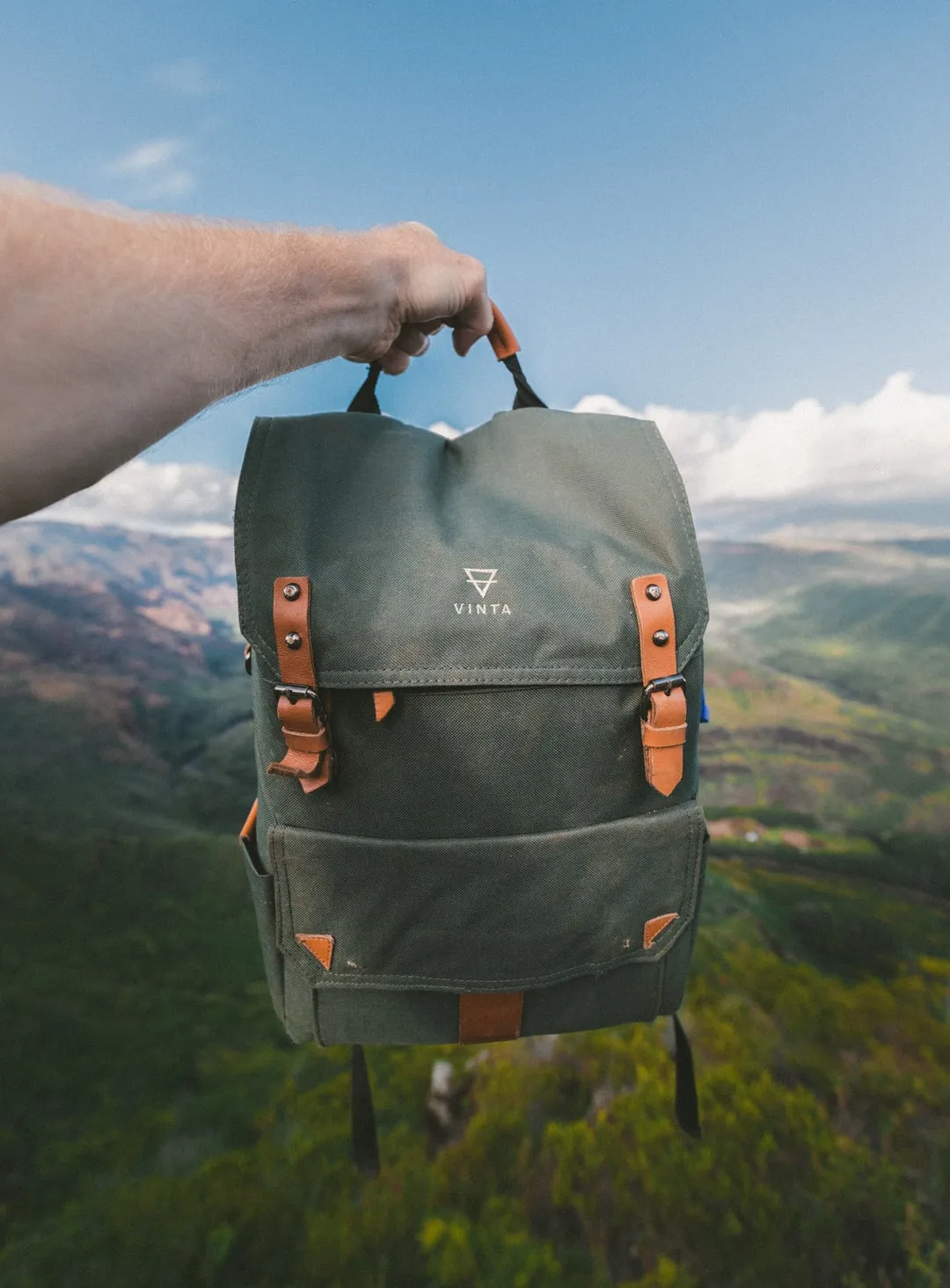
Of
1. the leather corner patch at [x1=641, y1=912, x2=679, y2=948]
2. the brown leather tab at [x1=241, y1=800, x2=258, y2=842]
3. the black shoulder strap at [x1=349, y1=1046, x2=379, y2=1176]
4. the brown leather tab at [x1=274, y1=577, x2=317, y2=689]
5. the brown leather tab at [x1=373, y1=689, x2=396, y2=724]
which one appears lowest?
the black shoulder strap at [x1=349, y1=1046, x2=379, y2=1176]

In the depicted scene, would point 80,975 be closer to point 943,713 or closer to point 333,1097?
point 333,1097

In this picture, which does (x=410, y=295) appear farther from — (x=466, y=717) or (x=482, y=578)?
(x=466, y=717)

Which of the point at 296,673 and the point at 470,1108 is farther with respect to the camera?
the point at 470,1108

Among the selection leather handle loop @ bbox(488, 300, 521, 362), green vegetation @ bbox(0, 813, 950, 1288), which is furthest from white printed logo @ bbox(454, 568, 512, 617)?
green vegetation @ bbox(0, 813, 950, 1288)

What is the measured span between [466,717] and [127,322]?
0.51m

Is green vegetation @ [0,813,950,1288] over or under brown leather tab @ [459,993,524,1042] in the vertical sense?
under

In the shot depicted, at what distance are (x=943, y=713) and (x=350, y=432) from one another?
2.37 meters

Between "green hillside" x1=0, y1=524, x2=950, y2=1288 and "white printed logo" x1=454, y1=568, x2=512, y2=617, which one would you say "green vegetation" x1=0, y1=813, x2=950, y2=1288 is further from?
"white printed logo" x1=454, y1=568, x2=512, y2=617

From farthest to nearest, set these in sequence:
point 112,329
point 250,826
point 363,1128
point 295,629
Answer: point 363,1128, point 250,826, point 295,629, point 112,329

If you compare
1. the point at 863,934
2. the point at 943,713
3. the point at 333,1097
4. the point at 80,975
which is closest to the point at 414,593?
the point at 333,1097

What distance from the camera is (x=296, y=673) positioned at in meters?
0.77

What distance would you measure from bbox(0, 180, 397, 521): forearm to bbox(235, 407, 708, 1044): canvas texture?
0.24 meters

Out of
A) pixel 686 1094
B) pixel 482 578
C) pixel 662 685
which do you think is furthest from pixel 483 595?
pixel 686 1094

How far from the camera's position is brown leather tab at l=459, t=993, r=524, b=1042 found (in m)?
0.92
